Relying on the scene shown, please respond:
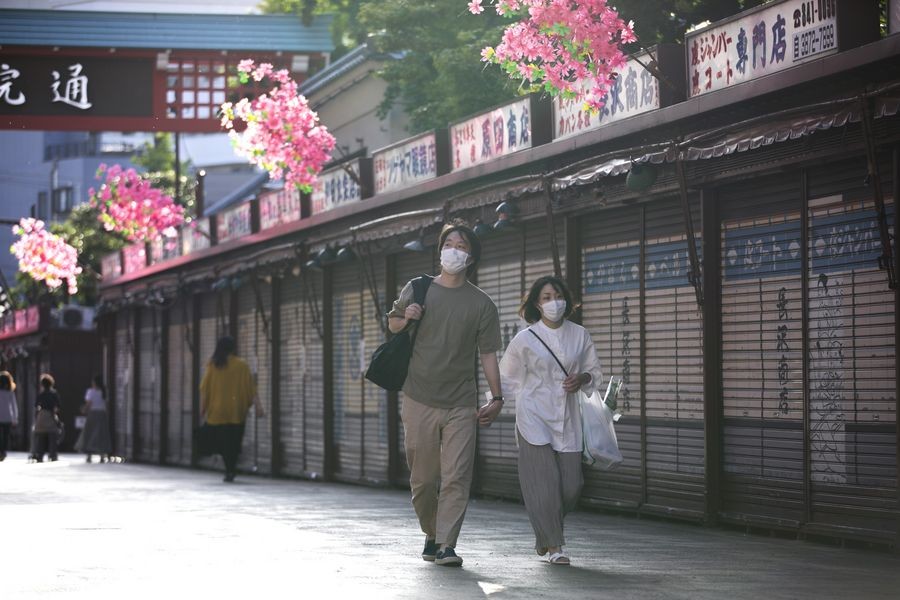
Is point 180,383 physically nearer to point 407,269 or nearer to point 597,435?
point 407,269

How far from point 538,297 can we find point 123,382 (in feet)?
89.2

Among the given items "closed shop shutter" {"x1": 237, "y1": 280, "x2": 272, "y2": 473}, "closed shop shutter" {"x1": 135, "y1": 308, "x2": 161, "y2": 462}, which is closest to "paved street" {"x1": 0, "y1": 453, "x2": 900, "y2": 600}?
"closed shop shutter" {"x1": 237, "y1": 280, "x2": 272, "y2": 473}

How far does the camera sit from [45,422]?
34.5 m

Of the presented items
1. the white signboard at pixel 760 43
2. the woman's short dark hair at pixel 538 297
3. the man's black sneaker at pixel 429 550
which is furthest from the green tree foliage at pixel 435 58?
A: the man's black sneaker at pixel 429 550

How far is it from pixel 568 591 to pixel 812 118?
4273mm

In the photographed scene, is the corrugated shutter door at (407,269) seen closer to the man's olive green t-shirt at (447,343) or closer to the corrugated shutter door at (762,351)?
the corrugated shutter door at (762,351)

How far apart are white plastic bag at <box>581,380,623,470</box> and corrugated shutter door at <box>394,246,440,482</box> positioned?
8.71m

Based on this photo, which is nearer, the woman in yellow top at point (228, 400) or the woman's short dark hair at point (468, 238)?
the woman's short dark hair at point (468, 238)

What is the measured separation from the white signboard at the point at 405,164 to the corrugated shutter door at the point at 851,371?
25.8 ft

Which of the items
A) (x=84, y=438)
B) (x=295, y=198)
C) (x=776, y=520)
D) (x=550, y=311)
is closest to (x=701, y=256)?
(x=776, y=520)

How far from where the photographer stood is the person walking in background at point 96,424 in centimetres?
3269

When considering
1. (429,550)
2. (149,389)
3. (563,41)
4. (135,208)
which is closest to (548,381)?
(429,550)

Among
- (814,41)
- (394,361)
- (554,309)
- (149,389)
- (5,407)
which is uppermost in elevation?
(814,41)

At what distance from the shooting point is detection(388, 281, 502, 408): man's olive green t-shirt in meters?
10.4
